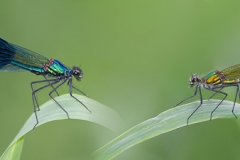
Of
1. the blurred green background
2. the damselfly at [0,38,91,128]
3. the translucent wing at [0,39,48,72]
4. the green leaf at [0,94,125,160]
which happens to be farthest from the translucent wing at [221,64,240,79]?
the translucent wing at [0,39,48,72]

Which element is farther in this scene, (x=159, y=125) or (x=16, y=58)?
(x=16, y=58)

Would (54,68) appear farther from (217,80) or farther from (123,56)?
(217,80)

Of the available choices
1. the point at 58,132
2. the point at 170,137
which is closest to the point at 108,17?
the point at 58,132

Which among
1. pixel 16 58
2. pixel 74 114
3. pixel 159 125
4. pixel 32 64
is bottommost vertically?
pixel 159 125

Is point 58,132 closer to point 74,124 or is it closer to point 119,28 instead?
point 74,124

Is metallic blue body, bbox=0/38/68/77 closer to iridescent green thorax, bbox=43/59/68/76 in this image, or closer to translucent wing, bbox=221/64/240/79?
iridescent green thorax, bbox=43/59/68/76

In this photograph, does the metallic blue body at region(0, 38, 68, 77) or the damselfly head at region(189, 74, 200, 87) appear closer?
the damselfly head at region(189, 74, 200, 87)

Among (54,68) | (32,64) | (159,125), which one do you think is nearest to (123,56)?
(54,68)
